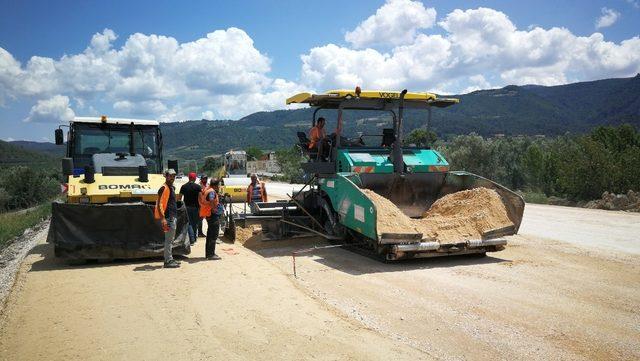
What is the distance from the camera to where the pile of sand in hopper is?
7547mm

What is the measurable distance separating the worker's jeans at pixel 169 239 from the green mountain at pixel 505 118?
3860 inches

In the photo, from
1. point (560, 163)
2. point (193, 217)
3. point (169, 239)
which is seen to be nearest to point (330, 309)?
point (169, 239)

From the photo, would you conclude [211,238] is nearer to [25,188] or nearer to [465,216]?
[465,216]

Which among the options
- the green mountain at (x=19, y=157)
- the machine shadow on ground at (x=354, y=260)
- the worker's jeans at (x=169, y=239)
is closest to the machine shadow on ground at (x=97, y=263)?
the worker's jeans at (x=169, y=239)

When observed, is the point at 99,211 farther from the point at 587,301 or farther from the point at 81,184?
the point at 587,301

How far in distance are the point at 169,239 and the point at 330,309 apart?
11.6 feet

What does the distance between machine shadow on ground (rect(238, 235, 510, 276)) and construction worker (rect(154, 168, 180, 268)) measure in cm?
186

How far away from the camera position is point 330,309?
5375 millimetres

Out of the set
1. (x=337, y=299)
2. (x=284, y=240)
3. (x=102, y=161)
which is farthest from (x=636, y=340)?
(x=102, y=161)

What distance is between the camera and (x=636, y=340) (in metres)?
4.43

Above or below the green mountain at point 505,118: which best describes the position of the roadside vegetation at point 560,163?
below

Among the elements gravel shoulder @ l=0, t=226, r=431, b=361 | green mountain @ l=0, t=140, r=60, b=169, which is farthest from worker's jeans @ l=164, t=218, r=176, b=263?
green mountain @ l=0, t=140, r=60, b=169

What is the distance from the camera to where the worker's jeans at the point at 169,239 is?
768 cm

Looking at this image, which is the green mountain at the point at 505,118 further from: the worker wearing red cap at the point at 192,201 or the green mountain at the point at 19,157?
Answer: the worker wearing red cap at the point at 192,201
